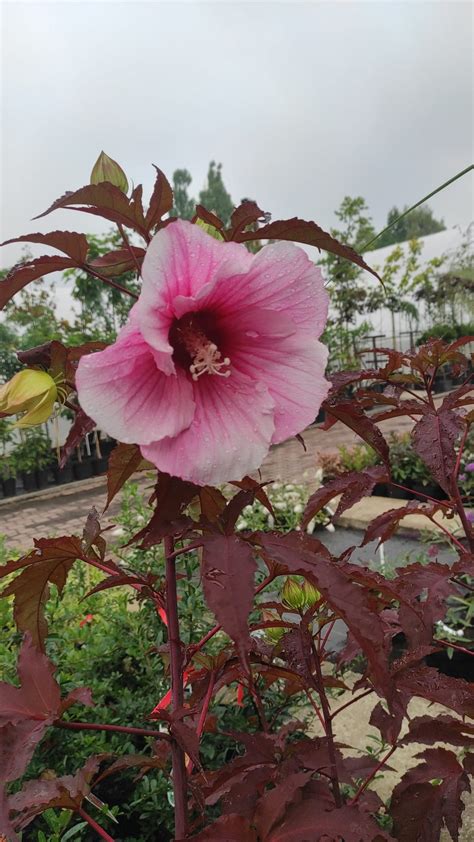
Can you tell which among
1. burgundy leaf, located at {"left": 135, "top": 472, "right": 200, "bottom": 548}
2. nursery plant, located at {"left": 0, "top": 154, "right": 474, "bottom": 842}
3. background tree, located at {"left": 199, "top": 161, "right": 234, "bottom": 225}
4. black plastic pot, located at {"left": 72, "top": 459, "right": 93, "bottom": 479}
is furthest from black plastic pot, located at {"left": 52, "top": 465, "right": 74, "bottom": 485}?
background tree, located at {"left": 199, "top": 161, "right": 234, "bottom": 225}

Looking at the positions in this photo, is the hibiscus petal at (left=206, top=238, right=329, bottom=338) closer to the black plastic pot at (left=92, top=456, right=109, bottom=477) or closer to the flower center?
the flower center

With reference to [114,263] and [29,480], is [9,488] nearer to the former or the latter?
Result: [29,480]

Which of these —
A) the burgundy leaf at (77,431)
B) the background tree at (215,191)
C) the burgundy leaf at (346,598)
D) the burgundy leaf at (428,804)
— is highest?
the background tree at (215,191)

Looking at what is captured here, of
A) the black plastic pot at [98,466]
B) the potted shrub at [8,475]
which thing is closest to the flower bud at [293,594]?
the potted shrub at [8,475]

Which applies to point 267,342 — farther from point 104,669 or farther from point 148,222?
point 104,669

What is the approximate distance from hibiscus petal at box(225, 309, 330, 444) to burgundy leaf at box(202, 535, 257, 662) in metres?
0.09

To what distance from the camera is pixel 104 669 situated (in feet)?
4.69

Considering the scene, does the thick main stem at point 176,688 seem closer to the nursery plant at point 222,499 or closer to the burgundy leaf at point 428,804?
the nursery plant at point 222,499

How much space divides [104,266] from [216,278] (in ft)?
0.84

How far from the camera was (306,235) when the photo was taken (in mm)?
505

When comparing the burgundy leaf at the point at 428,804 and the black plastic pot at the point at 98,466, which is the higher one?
the black plastic pot at the point at 98,466

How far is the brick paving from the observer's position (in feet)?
15.3

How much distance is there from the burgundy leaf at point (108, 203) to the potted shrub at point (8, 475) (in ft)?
20.2

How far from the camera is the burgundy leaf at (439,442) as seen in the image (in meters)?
0.81
